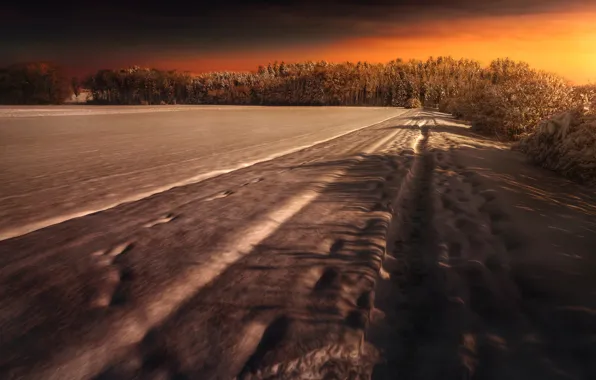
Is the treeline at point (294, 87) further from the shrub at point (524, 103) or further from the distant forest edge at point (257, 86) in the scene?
the shrub at point (524, 103)

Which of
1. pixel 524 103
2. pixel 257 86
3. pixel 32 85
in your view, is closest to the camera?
pixel 524 103

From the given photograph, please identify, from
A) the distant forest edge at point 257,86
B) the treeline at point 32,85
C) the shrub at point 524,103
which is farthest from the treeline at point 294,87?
the shrub at point 524,103

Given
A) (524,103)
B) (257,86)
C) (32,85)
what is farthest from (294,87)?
(524,103)

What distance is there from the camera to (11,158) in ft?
21.7

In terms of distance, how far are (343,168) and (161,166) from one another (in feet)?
9.91

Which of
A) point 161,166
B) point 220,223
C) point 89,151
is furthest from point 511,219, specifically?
point 89,151

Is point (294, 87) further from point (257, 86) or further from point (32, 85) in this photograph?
point (32, 85)

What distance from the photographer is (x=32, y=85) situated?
→ 46.2 metres

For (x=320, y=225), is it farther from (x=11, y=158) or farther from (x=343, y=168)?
(x=11, y=158)

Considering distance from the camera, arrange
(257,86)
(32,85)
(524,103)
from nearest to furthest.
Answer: (524,103) < (32,85) < (257,86)

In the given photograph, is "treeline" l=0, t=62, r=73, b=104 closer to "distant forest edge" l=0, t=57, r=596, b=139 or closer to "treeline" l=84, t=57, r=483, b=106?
"distant forest edge" l=0, t=57, r=596, b=139

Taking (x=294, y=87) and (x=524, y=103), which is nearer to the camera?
(x=524, y=103)

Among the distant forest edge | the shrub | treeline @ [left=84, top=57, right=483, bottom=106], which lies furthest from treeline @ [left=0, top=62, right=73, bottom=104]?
the shrub

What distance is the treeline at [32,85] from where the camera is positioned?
151 ft
